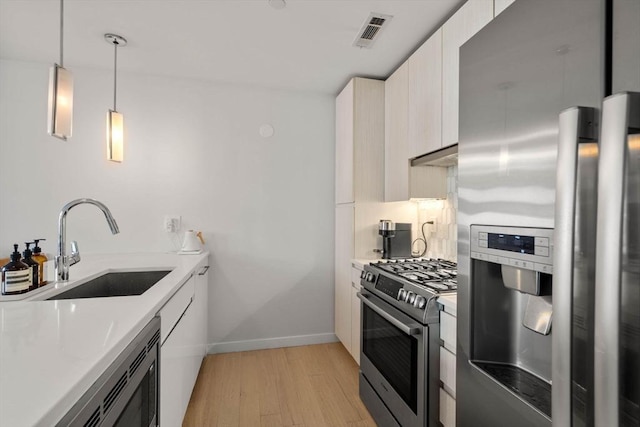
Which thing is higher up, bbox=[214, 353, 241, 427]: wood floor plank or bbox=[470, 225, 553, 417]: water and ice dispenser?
bbox=[470, 225, 553, 417]: water and ice dispenser

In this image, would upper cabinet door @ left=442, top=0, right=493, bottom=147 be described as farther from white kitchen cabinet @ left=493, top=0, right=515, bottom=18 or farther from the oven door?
the oven door

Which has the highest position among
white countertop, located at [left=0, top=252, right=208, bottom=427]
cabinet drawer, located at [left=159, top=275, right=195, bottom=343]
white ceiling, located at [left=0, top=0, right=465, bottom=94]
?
white ceiling, located at [left=0, top=0, right=465, bottom=94]

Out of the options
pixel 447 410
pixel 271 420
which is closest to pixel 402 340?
pixel 447 410

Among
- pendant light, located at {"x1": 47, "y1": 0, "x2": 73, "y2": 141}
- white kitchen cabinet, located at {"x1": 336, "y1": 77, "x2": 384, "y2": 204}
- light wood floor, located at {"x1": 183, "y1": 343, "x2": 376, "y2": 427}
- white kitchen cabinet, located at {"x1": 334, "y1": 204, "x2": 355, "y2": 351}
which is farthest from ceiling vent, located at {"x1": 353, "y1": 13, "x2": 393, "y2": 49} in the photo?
light wood floor, located at {"x1": 183, "y1": 343, "x2": 376, "y2": 427}

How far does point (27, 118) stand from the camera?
101 inches

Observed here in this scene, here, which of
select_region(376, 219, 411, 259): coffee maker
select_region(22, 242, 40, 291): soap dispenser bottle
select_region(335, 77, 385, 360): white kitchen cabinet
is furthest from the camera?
select_region(335, 77, 385, 360): white kitchen cabinet

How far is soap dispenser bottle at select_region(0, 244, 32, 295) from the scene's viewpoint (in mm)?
1213

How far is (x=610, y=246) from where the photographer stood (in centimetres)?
55

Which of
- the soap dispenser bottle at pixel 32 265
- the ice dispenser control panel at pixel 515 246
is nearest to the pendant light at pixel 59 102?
the soap dispenser bottle at pixel 32 265

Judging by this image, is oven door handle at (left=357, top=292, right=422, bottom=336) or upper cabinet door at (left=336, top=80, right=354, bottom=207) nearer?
oven door handle at (left=357, top=292, right=422, bottom=336)

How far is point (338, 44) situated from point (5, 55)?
256cm

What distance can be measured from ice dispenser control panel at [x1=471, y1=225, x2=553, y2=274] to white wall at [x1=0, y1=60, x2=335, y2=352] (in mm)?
2197

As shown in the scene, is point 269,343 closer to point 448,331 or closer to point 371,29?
point 448,331

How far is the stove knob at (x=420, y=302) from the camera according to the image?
1463mm
